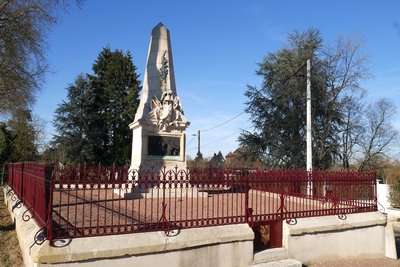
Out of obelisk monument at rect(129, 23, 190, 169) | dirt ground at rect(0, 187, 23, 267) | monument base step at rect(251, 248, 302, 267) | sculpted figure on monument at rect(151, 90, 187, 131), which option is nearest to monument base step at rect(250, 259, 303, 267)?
monument base step at rect(251, 248, 302, 267)

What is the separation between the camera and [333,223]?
862 cm

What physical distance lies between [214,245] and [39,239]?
2896 mm

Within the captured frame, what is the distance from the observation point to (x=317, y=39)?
26359 mm

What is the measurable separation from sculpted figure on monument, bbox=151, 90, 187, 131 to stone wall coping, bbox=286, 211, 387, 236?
704cm

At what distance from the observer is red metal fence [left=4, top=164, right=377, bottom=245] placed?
5715 millimetres

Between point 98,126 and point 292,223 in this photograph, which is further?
point 98,126

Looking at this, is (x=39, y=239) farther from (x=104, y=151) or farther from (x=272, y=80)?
(x=104, y=151)

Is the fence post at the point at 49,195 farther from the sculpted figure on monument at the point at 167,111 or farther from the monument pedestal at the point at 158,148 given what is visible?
the sculpted figure on monument at the point at 167,111

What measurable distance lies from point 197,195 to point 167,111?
747 cm

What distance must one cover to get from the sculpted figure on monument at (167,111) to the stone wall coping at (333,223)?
23.1 ft

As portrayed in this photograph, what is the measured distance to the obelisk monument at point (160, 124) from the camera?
13.6m

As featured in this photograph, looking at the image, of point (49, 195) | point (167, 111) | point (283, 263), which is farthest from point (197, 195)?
point (167, 111)

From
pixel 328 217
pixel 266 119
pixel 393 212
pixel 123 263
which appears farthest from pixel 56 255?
pixel 266 119

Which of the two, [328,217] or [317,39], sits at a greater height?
[317,39]
